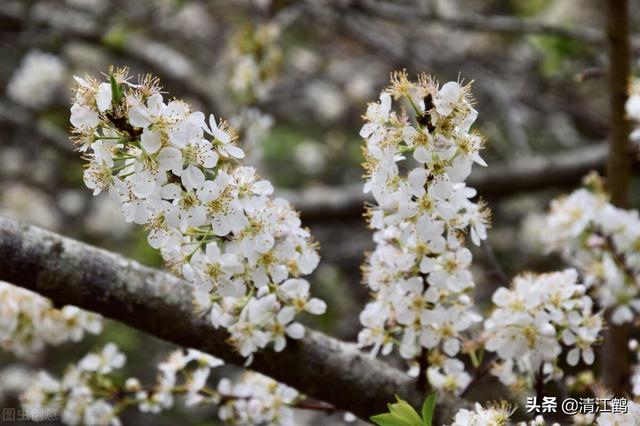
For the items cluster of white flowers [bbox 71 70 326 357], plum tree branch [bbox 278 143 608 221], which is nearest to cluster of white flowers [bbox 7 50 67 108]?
plum tree branch [bbox 278 143 608 221]

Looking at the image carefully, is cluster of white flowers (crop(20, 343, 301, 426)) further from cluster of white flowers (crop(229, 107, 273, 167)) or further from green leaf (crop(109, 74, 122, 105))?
cluster of white flowers (crop(229, 107, 273, 167))

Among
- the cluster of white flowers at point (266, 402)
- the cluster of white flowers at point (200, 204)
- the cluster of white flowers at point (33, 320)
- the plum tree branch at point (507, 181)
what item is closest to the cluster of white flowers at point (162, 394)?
the cluster of white flowers at point (266, 402)

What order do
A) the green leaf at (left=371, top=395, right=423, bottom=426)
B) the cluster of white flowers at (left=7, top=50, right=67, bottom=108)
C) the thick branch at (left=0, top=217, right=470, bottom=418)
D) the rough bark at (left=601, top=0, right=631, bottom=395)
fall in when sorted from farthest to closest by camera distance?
the cluster of white flowers at (left=7, top=50, right=67, bottom=108), the rough bark at (left=601, top=0, right=631, bottom=395), the thick branch at (left=0, top=217, right=470, bottom=418), the green leaf at (left=371, top=395, right=423, bottom=426)

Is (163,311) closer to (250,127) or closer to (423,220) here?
(423,220)

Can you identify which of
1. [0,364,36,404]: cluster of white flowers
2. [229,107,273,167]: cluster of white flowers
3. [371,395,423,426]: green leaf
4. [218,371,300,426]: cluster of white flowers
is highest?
[229,107,273,167]: cluster of white flowers

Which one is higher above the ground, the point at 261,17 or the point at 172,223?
the point at 261,17

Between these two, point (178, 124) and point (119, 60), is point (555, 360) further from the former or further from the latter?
point (119, 60)

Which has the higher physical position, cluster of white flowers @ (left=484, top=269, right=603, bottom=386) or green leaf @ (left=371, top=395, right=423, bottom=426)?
cluster of white flowers @ (left=484, top=269, right=603, bottom=386)

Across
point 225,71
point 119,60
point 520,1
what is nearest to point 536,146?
point 520,1
